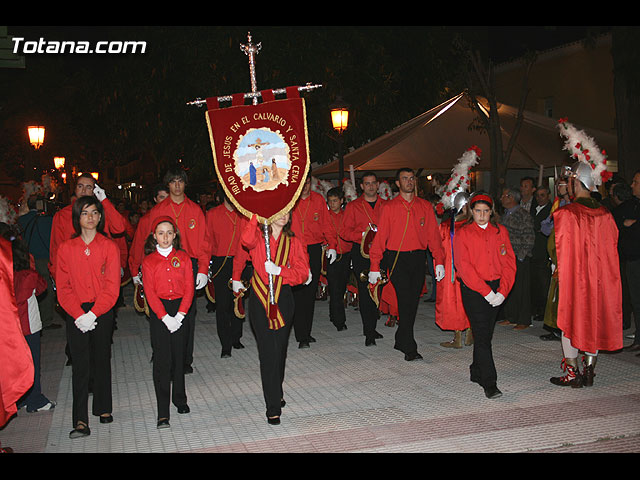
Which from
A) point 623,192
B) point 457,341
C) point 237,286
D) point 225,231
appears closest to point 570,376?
point 457,341

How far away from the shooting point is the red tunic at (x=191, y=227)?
755 cm

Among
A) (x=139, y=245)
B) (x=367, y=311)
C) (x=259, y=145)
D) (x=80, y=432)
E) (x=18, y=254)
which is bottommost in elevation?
(x=80, y=432)

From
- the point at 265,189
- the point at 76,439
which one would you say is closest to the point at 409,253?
the point at 265,189

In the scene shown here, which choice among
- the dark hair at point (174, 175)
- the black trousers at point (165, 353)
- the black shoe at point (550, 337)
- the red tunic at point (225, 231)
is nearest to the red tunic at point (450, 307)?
the black shoe at point (550, 337)

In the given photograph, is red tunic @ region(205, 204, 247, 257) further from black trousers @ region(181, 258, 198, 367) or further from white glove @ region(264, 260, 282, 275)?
white glove @ region(264, 260, 282, 275)

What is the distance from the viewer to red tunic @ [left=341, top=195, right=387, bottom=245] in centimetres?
957

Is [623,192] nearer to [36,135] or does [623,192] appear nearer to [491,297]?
[491,297]

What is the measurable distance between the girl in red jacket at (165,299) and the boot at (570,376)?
3.72m

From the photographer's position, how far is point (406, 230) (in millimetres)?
7980

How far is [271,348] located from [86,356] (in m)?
1.56

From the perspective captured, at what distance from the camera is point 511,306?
32.5 ft

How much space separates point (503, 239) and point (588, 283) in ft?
3.25

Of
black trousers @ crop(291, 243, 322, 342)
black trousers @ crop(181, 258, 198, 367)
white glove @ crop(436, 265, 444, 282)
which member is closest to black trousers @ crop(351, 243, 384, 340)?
black trousers @ crop(291, 243, 322, 342)
